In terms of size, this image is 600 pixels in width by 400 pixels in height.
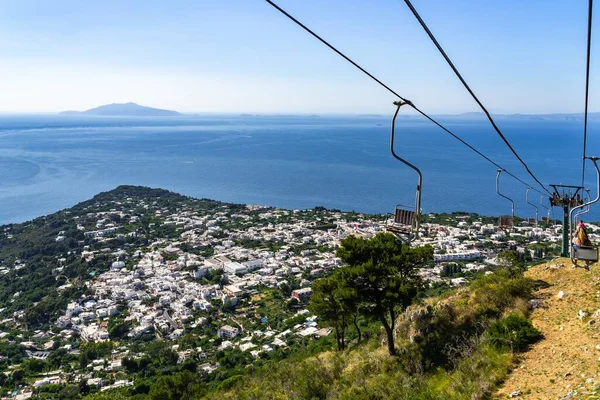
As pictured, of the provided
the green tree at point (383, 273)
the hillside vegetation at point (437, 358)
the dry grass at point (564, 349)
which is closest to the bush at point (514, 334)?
the hillside vegetation at point (437, 358)

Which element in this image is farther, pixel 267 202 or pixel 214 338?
pixel 267 202

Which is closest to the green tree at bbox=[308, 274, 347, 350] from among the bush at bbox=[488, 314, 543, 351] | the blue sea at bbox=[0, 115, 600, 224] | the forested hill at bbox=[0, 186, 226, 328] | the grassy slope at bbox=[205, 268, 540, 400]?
the grassy slope at bbox=[205, 268, 540, 400]

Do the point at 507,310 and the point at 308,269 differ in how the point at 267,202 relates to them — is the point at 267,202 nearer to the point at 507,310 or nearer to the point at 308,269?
the point at 308,269

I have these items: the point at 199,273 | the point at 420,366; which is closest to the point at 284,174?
the point at 199,273

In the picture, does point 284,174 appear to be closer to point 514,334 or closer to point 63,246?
point 63,246

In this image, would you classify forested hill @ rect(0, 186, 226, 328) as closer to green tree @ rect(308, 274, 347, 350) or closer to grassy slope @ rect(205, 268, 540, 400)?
green tree @ rect(308, 274, 347, 350)

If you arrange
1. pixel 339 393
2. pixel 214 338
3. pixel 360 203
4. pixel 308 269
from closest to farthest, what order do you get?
1. pixel 339 393
2. pixel 214 338
3. pixel 308 269
4. pixel 360 203

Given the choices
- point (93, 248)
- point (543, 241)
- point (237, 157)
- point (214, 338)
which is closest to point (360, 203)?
point (543, 241)

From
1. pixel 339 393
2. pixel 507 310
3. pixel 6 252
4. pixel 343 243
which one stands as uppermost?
pixel 343 243
